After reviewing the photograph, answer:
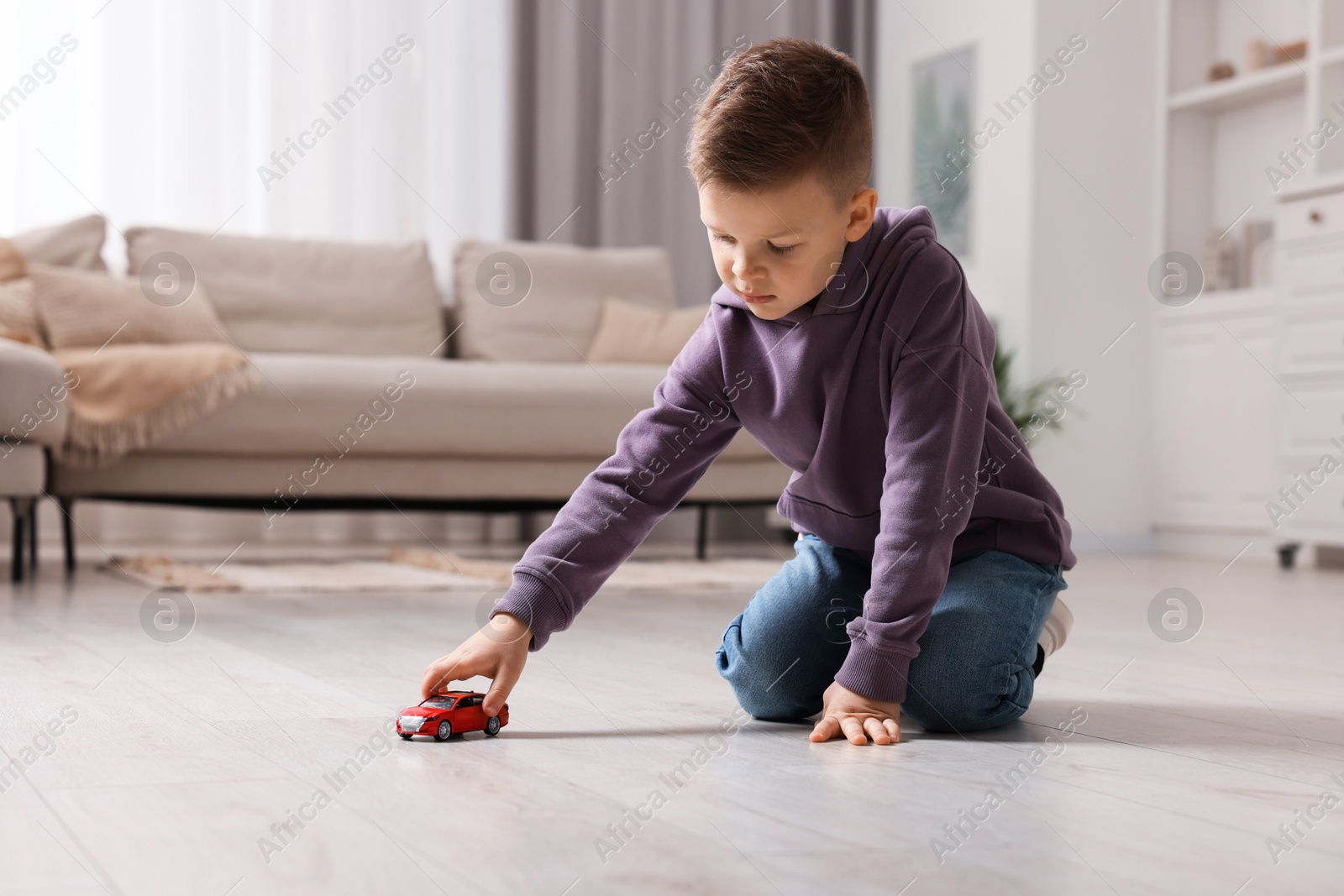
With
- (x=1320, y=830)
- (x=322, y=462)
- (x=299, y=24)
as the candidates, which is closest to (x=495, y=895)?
(x=1320, y=830)

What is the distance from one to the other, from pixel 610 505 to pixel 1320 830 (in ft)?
1.94

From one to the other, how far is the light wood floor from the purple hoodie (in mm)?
125

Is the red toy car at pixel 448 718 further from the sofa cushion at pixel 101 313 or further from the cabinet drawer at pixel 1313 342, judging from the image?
the cabinet drawer at pixel 1313 342

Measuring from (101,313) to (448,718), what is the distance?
239cm

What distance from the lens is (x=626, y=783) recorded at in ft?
2.98

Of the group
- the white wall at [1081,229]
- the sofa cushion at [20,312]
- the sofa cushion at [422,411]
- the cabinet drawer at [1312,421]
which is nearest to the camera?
the sofa cushion at [422,411]

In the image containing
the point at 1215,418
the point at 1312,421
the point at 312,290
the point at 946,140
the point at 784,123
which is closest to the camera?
the point at 784,123

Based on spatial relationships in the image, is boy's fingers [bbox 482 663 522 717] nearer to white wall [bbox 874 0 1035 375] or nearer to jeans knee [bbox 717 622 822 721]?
jeans knee [bbox 717 622 822 721]

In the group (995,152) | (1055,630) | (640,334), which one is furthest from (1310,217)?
(1055,630)

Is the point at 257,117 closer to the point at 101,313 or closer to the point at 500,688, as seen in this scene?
the point at 101,313

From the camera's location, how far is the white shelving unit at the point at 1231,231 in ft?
11.8

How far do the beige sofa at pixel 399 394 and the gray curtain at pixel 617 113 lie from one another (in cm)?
59

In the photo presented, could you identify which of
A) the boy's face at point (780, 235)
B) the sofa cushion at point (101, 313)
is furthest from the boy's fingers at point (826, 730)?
the sofa cushion at point (101, 313)

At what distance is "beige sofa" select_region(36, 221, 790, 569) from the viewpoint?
292cm
